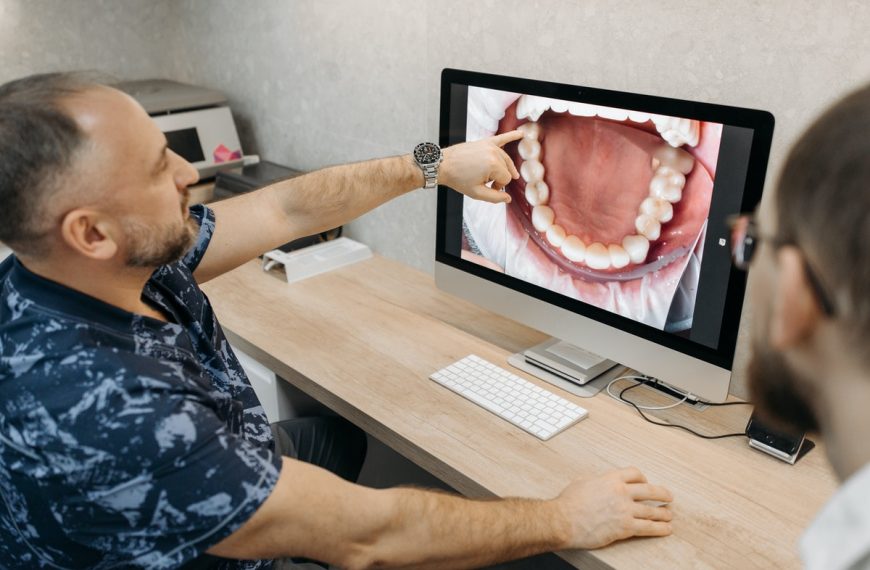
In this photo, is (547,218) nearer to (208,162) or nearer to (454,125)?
(454,125)

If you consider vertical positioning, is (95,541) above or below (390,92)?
below

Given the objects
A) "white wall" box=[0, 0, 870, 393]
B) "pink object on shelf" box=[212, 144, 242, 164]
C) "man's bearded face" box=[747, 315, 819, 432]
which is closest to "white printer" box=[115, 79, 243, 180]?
"pink object on shelf" box=[212, 144, 242, 164]

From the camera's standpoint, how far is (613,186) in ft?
4.40

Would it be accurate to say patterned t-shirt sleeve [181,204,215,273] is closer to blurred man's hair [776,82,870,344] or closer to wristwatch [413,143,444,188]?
wristwatch [413,143,444,188]

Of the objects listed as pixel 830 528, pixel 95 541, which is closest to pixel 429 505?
pixel 95 541

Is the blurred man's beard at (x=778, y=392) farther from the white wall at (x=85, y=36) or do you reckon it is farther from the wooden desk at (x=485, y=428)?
the white wall at (x=85, y=36)

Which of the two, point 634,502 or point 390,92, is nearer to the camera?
point 634,502

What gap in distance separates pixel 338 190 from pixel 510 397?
56cm

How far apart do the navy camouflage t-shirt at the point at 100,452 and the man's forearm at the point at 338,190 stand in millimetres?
612

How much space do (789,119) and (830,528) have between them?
816 mm

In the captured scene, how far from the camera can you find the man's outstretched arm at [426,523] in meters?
0.98

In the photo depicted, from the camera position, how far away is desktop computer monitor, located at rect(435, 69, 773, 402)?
1.21 m

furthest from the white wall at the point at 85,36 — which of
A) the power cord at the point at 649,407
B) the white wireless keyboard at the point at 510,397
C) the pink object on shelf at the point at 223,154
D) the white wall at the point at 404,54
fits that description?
the power cord at the point at 649,407

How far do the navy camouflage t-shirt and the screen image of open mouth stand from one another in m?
0.71
